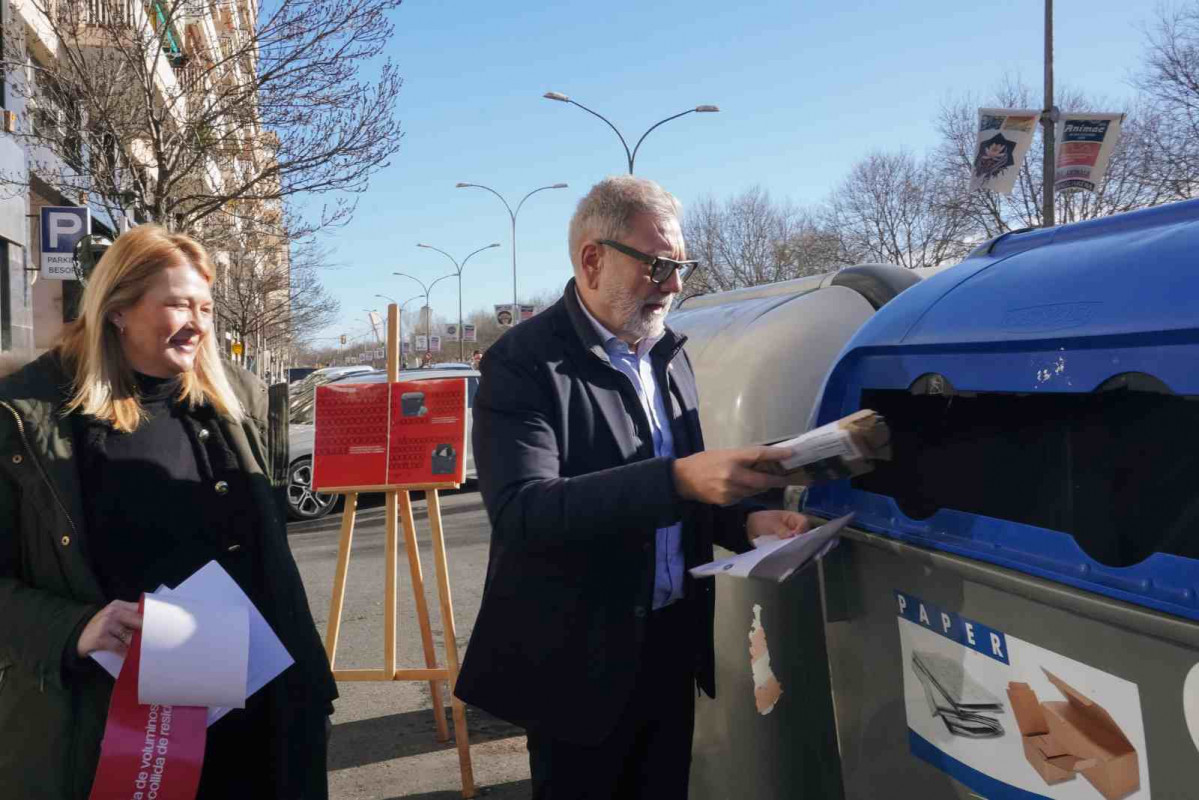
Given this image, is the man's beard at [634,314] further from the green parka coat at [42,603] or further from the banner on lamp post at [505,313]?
the banner on lamp post at [505,313]

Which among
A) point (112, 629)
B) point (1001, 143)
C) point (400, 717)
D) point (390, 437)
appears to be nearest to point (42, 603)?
point (112, 629)

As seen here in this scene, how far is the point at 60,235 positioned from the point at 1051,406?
1055cm

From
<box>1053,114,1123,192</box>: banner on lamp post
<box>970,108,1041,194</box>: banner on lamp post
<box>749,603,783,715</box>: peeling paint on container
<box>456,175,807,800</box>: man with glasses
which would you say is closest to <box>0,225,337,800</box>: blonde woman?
<box>456,175,807,800</box>: man with glasses

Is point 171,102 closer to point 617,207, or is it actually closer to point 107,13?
point 107,13

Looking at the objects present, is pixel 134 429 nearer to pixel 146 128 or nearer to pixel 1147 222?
pixel 1147 222

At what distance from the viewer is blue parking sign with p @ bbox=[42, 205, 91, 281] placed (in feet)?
32.8

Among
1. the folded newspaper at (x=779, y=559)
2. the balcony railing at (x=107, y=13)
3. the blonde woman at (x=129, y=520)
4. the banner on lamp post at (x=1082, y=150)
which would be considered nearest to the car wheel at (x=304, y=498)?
the balcony railing at (x=107, y=13)

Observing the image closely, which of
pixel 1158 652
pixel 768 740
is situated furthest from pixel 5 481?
pixel 1158 652

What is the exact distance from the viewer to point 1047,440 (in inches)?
81.5

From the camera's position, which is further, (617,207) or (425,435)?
(425,435)

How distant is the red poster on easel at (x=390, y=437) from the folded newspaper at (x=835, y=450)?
9.11ft

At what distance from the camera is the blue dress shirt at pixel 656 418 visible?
6.83 feet

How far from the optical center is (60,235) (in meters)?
10.2

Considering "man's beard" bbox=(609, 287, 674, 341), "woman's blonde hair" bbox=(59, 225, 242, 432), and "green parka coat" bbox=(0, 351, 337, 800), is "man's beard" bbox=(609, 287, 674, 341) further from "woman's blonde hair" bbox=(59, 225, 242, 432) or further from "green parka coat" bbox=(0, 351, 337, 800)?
"green parka coat" bbox=(0, 351, 337, 800)
